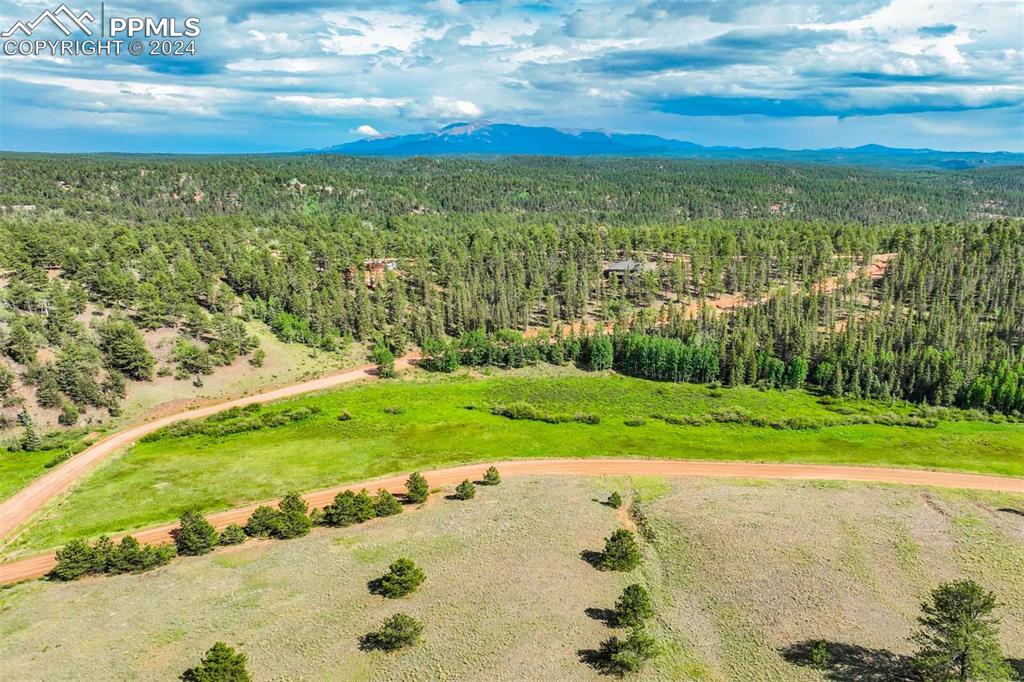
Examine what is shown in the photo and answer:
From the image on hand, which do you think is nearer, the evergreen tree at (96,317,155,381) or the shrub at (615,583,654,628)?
the shrub at (615,583,654,628)

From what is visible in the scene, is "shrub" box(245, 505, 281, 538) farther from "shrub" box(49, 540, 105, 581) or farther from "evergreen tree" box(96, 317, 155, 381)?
"evergreen tree" box(96, 317, 155, 381)

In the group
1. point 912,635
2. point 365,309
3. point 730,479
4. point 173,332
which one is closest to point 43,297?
point 173,332

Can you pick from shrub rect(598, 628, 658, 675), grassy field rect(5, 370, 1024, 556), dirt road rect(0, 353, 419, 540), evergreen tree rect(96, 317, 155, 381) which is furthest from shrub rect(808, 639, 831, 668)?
evergreen tree rect(96, 317, 155, 381)

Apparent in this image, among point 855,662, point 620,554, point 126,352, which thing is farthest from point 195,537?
point 126,352

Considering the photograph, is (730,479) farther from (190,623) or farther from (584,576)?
(190,623)

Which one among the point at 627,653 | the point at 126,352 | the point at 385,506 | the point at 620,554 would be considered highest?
the point at 126,352

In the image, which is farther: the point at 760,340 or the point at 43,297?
the point at 760,340

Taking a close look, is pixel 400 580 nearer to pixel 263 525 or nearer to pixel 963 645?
pixel 263 525
